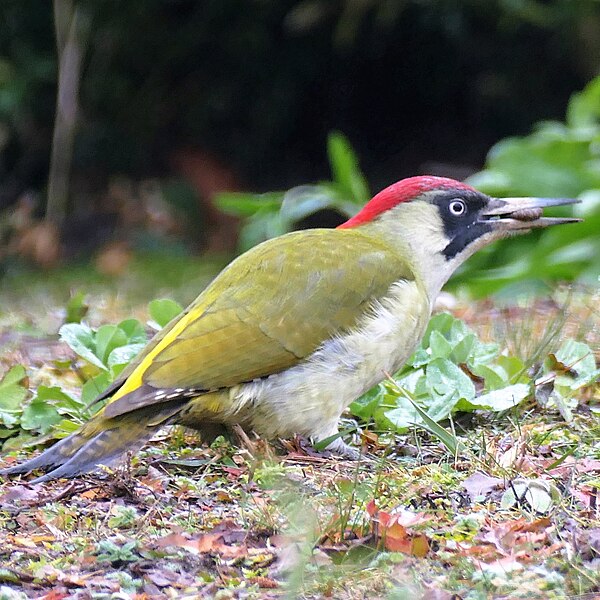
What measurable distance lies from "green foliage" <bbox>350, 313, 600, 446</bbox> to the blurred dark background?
4.50 meters

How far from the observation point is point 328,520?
2.72 m

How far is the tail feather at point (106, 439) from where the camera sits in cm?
325

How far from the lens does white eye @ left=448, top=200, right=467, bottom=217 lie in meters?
4.12

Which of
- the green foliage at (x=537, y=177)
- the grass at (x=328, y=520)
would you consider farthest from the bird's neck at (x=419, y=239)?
the green foliage at (x=537, y=177)

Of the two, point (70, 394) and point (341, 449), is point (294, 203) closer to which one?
point (70, 394)

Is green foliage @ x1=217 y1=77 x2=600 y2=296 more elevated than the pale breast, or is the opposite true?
the pale breast

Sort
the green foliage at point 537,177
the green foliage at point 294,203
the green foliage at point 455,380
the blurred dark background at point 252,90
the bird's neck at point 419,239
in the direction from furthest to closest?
the blurred dark background at point 252,90 → the green foliage at point 294,203 → the green foliage at point 537,177 → the bird's neck at point 419,239 → the green foliage at point 455,380

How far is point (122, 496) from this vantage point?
315cm

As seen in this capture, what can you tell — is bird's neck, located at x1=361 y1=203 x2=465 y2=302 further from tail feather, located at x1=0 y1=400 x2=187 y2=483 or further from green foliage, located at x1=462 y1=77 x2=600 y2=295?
green foliage, located at x1=462 y1=77 x2=600 y2=295

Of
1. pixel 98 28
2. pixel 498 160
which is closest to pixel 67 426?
pixel 498 160

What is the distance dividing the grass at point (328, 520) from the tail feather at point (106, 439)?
74 mm

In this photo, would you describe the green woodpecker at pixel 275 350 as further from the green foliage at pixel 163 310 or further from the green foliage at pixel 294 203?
the green foliage at pixel 294 203

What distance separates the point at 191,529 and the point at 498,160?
4056mm

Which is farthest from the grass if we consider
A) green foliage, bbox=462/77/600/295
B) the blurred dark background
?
the blurred dark background
